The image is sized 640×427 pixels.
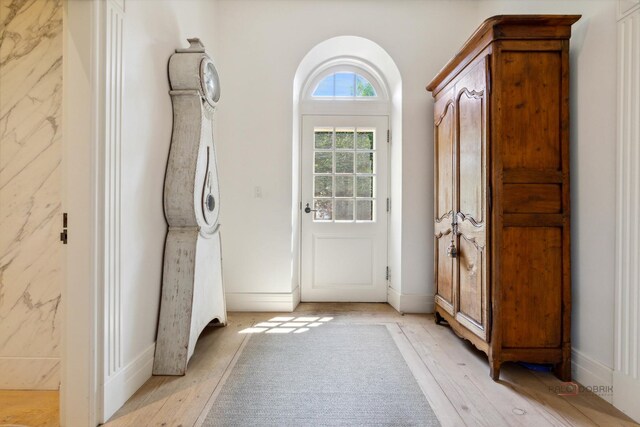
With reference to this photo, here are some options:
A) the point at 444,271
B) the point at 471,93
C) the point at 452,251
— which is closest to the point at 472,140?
the point at 471,93

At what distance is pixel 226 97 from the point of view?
10.2 feet

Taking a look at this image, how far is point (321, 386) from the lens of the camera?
6.01 ft

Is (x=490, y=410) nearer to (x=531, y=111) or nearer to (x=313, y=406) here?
(x=313, y=406)

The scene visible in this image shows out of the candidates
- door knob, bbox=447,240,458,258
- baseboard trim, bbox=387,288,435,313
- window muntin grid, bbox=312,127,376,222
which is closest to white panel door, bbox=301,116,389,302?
window muntin grid, bbox=312,127,376,222

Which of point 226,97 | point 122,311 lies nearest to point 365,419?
point 122,311

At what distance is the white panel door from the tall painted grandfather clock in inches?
55.0

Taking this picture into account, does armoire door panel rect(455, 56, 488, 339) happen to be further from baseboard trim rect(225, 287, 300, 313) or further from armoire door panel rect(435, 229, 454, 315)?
baseboard trim rect(225, 287, 300, 313)

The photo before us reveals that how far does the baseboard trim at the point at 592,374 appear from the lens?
1.72 m

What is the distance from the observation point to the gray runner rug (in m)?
1.56

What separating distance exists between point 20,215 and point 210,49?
1881 mm

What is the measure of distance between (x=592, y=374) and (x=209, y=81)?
2.76m

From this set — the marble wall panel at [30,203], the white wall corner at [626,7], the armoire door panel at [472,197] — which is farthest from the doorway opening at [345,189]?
the marble wall panel at [30,203]

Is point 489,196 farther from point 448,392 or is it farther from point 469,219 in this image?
point 448,392

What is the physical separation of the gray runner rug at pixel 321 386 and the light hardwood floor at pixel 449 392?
0.08 meters
